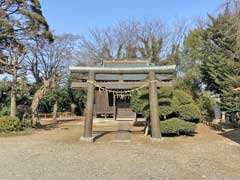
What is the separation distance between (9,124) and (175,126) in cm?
712

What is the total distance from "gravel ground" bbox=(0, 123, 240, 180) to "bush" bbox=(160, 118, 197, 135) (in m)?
1.70

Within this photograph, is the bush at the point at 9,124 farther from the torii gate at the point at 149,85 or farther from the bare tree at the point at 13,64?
the torii gate at the point at 149,85

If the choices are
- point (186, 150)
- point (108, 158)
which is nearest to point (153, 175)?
point (108, 158)

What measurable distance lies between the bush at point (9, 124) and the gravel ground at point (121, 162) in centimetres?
373

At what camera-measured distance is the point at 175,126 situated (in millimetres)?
9922

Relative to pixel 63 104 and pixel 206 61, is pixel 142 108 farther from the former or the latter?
pixel 63 104

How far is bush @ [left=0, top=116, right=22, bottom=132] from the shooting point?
1127 centimetres

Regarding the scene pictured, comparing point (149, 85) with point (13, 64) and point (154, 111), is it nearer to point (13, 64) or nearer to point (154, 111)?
point (154, 111)

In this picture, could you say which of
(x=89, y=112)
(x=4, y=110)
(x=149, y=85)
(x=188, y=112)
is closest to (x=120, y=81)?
(x=149, y=85)

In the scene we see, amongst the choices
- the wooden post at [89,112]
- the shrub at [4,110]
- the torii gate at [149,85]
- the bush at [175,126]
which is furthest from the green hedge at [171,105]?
the shrub at [4,110]

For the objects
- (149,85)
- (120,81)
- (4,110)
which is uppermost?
(120,81)

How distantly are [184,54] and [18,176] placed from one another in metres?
21.1

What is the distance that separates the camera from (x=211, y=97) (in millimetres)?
20031

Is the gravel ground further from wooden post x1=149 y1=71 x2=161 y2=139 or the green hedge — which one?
the green hedge
